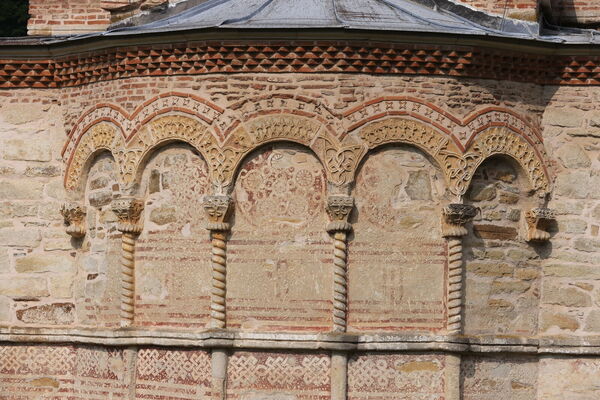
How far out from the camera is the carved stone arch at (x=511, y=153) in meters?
14.1

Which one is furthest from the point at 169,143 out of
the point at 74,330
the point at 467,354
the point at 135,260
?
the point at 467,354

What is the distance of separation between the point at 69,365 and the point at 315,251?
2.81 m

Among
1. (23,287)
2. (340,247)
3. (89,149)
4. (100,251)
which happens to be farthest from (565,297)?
(23,287)

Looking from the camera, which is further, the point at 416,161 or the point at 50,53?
the point at 50,53

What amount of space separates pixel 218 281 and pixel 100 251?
1492 millimetres

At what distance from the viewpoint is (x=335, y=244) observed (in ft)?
45.2

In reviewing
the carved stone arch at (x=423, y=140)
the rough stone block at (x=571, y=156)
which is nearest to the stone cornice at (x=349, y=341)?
the carved stone arch at (x=423, y=140)

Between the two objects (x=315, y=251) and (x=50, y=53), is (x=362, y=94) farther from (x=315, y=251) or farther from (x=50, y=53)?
(x=50, y=53)

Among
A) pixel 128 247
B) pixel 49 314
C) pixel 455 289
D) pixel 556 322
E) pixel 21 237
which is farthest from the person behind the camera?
pixel 21 237

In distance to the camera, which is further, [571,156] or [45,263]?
[45,263]

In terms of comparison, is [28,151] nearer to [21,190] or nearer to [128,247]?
[21,190]

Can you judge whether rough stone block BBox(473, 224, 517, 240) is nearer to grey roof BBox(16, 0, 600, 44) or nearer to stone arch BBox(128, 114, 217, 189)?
grey roof BBox(16, 0, 600, 44)

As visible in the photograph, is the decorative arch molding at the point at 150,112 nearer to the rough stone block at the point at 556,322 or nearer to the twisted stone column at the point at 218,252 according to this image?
the twisted stone column at the point at 218,252

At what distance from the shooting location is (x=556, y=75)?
48.1 feet
